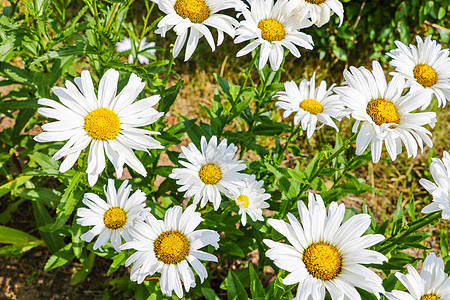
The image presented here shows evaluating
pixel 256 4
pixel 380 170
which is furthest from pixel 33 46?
pixel 380 170

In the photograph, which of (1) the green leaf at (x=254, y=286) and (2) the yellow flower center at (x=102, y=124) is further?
(1) the green leaf at (x=254, y=286)

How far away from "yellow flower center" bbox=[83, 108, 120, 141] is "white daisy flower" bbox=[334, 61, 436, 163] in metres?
0.88

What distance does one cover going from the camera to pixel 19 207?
2840 mm

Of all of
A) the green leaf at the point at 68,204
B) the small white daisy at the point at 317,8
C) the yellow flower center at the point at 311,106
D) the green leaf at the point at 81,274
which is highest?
the small white daisy at the point at 317,8

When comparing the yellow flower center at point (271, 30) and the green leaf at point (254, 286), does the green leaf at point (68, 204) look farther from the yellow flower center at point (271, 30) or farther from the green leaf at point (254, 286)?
the yellow flower center at point (271, 30)

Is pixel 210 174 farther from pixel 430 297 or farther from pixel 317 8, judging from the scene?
pixel 430 297

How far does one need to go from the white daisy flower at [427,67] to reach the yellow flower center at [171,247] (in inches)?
49.3

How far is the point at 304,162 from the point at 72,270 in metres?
2.08

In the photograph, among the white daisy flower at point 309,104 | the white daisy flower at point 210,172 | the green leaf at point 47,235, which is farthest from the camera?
the green leaf at point 47,235

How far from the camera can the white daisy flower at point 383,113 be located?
1.50 m

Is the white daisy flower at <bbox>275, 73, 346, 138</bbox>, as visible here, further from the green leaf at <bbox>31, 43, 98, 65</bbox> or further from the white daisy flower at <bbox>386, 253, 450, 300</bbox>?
the green leaf at <bbox>31, 43, 98, 65</bbox>

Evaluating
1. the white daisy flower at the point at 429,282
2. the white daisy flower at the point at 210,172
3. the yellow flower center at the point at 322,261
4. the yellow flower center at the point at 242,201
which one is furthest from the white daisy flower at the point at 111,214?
the white daisy flower at the point at 429,282

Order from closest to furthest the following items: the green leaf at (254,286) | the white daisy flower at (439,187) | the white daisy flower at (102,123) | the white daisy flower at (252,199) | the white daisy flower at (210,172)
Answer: the white daisy flower at (102,123)
the white daisy flower at (439,187)
the green leaf at (254,286)
the white daisy flower at (210,172)
the white daisy flower at (252,199)

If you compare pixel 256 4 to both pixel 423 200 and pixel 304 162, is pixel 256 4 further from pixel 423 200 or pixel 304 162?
pixel 423 200
